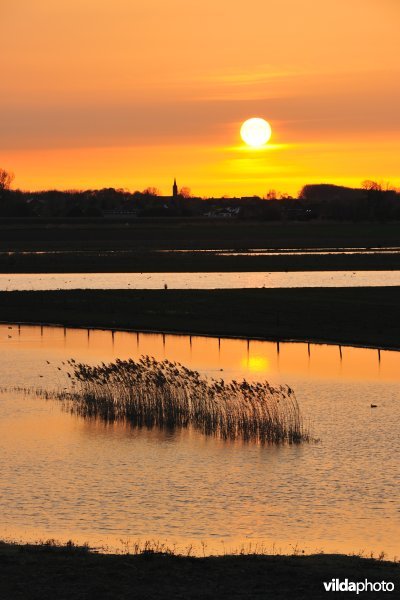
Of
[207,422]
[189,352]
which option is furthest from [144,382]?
[189,352]

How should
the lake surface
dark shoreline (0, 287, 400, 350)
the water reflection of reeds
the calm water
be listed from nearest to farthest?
the lake surface → the water reflection of reeds → dark shoreline (0, 287, 400, 350) → the calm water

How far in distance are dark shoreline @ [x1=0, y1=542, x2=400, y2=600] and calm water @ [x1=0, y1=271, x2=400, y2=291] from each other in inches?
2669

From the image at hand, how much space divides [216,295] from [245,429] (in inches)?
1757

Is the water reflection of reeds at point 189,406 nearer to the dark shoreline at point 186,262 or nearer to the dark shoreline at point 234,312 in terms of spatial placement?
the dark shoreline at point 234,312

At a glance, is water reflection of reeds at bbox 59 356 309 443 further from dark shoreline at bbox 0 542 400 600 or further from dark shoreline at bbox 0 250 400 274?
dark shoreline at bbox 0 250 400 274

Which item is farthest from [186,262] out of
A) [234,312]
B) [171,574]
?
[171,574]

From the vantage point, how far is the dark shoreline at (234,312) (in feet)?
187

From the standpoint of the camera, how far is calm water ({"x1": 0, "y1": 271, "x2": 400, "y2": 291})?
88.0 meters

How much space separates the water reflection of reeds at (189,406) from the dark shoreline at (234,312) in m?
18.1

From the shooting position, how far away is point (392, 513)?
21.7 meters

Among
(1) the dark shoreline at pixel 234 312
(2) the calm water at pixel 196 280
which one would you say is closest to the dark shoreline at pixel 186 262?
(2) the calm water at pixel 196 280

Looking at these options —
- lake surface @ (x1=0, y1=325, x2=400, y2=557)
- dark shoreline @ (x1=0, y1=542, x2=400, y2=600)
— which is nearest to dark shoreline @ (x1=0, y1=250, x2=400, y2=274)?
lake surface @ (x1=0, y1=325, x2=400, y2=557)

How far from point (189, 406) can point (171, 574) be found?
1761cm

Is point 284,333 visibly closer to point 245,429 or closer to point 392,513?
point 245,429
